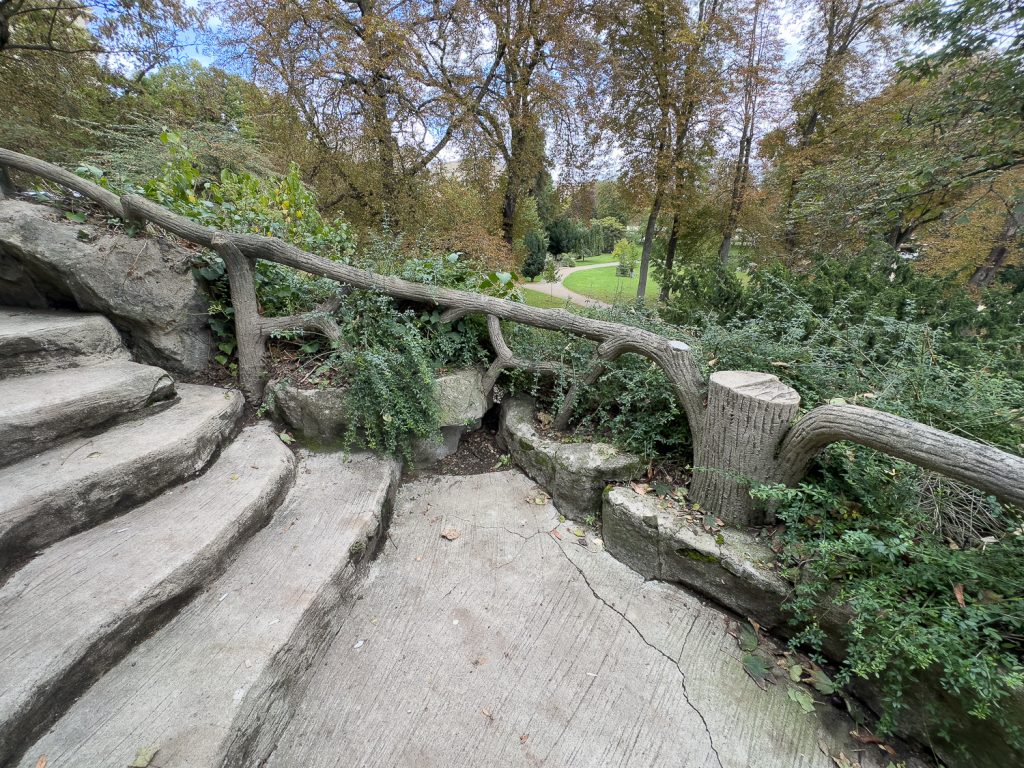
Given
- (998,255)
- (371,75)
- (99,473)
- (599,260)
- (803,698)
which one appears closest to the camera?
(803,698)

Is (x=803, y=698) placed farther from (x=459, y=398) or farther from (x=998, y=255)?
(x=998, y=255)

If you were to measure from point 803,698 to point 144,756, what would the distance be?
2343 mm

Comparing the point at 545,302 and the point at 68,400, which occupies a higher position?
the point at 68,400

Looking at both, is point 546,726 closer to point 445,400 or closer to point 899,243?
point 445,400

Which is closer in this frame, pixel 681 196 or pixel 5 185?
pixel 5 185

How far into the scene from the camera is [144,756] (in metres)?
1.17

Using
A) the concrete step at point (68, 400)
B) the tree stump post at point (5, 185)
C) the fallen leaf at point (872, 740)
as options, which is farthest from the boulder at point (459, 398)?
the tree stump post at point (5, 185)

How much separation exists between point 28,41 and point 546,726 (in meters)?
13.2

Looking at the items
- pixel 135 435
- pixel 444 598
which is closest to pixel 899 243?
pixel 444 598

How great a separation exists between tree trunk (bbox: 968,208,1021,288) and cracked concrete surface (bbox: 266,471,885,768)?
908 cm

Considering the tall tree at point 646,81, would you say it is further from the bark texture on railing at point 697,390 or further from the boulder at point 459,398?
the boulder at point 459,398

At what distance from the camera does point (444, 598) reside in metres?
1.98

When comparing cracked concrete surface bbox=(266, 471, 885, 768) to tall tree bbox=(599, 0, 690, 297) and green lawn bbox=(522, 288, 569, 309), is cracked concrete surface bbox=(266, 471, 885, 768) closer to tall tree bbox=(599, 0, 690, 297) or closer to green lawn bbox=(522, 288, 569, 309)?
green lawn bbox=(522, 288, 569, 309)

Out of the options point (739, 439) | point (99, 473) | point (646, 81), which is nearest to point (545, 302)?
point (646, 81)
